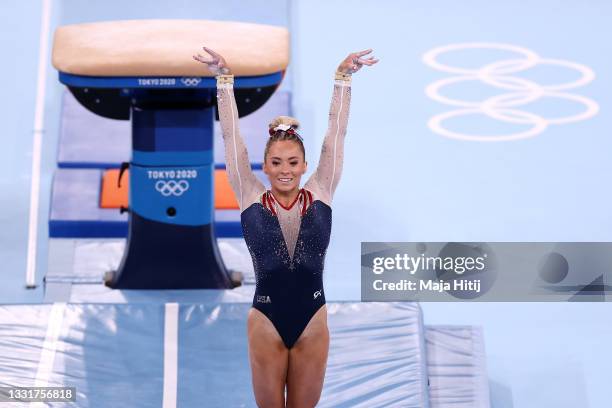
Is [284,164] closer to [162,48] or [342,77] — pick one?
[342,77]

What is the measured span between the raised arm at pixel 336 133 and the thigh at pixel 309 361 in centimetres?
48

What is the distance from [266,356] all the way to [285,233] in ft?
1.58

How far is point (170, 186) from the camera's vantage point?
624 centimetres

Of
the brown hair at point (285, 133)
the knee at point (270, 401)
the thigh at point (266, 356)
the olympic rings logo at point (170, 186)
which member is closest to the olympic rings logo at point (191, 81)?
the olympic rings logo at point (170, 186)

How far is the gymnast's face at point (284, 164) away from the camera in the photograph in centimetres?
450

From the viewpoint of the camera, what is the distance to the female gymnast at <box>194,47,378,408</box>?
4504 millimetres

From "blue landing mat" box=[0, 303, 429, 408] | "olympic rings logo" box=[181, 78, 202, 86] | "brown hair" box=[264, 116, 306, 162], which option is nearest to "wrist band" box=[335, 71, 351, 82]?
"brown hair" box=[264, 116, 306, 162]

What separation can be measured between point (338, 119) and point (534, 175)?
3493mm

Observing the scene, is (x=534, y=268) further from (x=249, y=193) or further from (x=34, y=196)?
(x=34, y=196)

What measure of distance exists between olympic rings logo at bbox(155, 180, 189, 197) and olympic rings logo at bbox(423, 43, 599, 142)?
8.26ft

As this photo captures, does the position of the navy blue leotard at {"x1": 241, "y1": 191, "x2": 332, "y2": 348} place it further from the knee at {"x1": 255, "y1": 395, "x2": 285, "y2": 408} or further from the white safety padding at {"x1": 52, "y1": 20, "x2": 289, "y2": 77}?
the white safety padding at {"x1": 52, "y1": 20, "x2": 289, "y2": 77}

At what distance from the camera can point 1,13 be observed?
923cm

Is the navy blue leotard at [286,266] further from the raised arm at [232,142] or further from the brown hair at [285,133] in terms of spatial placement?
the brown hair at [285,133]

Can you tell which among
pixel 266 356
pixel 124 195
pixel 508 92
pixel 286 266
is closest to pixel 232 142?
pixel 286 266
